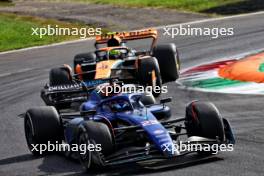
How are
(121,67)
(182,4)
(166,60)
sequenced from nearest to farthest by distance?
(121,67) → (166,60) → (182,4)

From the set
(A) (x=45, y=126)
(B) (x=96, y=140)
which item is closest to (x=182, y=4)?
(A) (x=45, y=126)

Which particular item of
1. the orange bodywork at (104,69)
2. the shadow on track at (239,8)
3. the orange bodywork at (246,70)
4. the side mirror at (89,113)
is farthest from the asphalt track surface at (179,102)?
the shadow on track at (239,8)

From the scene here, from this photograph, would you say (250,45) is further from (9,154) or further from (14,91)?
(9,154)

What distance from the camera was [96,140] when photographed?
1098 cm

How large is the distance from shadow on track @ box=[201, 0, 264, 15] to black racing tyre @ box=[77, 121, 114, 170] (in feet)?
73.6

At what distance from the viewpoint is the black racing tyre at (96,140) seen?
1094 cm

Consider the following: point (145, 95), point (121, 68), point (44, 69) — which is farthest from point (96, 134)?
point (44, 69)

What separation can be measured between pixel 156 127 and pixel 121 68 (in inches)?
256

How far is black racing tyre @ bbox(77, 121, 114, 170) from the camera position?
1094 cm

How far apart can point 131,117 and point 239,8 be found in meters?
22.9

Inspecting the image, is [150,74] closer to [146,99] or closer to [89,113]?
[146,99]

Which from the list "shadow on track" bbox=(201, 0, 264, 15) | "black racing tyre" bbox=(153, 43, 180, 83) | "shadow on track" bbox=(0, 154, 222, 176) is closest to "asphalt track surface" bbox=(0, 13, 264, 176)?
"shadow on track" bbox=(0, 154, 222, 176)

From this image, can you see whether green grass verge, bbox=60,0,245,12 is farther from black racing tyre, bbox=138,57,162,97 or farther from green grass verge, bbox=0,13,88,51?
black racing tyre, bbox=138,57,162,97

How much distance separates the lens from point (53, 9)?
39.0 m
